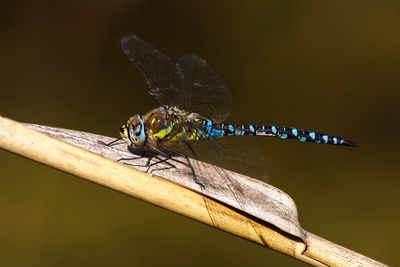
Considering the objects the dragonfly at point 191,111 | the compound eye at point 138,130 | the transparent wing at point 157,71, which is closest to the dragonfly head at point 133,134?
the compound eye at point 138,130

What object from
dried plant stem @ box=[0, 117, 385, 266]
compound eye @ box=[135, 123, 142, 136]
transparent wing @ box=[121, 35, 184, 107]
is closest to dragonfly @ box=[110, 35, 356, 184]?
transparent wing @ box=[121, 35, 184, 107]

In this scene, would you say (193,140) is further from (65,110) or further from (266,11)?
(266,11)

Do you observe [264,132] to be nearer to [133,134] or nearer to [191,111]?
[191,111]

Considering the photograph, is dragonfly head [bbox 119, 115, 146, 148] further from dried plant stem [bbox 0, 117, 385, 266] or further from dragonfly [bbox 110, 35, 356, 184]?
dried plant stem [bbox 0, 117, 385, 266]

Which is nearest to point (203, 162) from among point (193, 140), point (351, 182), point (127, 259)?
point (193, 140)

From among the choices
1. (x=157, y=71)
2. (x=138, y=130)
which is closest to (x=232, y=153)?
(x=138, y=130)

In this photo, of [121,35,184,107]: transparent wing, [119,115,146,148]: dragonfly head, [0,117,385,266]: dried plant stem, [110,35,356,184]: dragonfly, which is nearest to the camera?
[0,117,385,266]: dried plant stem
